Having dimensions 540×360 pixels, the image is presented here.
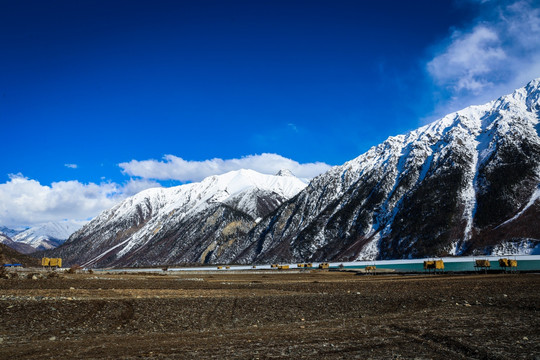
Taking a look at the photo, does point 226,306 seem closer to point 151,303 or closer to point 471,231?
point 151,303

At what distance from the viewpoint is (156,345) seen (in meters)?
14.8

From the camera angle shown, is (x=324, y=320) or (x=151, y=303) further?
(x=151, y=303)

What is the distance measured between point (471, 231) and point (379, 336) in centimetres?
18819

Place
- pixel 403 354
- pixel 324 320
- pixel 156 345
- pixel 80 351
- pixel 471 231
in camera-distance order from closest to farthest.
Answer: pixel 403 354 → pixel 80 351 → pixel 156 345 → pixel 324 320 → pixel 471 231

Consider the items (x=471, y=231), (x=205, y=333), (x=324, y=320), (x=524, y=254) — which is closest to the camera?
(x=205, y=333)

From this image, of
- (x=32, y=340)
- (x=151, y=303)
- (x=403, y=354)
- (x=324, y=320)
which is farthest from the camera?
(x=151, y=303)

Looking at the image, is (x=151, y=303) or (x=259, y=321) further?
(x=151, y=303)

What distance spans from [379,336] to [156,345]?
9.46m

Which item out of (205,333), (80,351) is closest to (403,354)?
(205,333)

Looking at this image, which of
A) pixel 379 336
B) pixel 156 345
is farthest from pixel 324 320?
pixel 156 345

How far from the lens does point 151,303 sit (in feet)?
82.9

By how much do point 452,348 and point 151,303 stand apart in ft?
63.6

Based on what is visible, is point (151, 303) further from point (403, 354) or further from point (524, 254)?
point (524, 254)

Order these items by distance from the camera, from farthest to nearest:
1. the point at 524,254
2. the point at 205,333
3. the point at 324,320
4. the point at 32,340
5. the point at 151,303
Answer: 1. the point at 524,254
2. the point at 151,303
3. the point at 324,320
4. the point at 205,333
5. the point at 32,340
